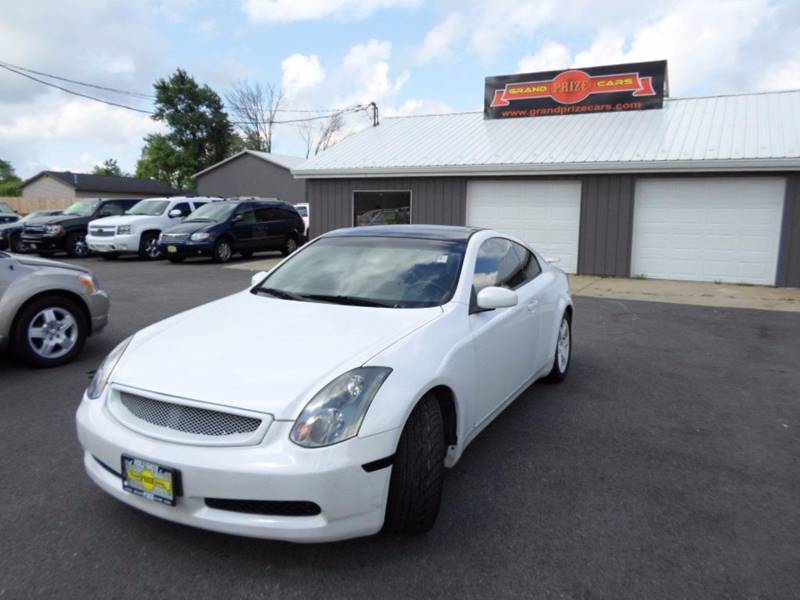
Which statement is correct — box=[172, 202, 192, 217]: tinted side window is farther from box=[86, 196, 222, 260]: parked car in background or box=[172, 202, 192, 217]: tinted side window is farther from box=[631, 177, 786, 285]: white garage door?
box=[631, 177, 786, 285]: white garage door

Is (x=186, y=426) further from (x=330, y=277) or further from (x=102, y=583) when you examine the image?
(x=330, y=277)

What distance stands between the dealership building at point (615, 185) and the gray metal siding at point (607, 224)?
23 mm

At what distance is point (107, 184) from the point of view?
163 feet

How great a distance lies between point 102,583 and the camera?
257cm

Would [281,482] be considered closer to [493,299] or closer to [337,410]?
[337,410]

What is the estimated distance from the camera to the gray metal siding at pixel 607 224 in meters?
13.9

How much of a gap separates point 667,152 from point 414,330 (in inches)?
481

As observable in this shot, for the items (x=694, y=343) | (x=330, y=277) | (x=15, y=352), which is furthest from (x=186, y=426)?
(x=694, y=343)

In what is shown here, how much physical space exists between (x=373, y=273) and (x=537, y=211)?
11.6 meters

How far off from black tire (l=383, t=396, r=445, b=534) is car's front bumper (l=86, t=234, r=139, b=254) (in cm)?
1588

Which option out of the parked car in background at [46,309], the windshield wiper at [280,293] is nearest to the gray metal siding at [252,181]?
the parked car in background at [46,309]

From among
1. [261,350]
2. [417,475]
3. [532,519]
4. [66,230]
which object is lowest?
[532,519]

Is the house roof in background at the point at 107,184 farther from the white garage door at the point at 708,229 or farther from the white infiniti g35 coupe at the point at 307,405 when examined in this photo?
the white infiniti g35 coupe at the point at 307,405

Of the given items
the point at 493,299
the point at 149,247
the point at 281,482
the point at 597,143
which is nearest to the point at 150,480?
the point at 281,482
